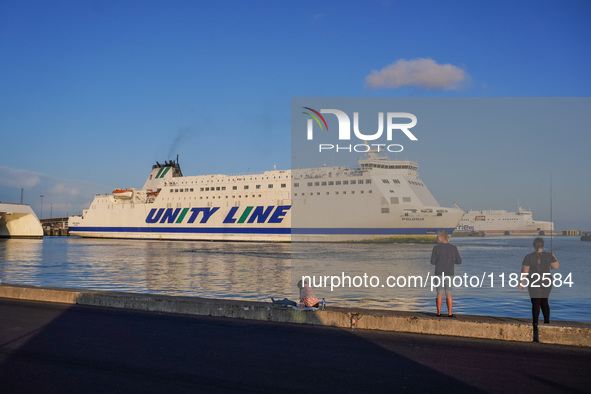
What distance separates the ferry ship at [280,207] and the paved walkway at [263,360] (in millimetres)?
37067

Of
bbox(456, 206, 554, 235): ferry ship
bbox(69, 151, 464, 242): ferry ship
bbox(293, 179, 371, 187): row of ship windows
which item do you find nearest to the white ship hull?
bbox(69, 151, 464, 242): ferry ship

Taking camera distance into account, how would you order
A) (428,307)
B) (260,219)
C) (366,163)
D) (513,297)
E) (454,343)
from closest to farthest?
1. (454,343)
2. (428,307)
3. (513,297)
4. (366,163)
5. (260,219)

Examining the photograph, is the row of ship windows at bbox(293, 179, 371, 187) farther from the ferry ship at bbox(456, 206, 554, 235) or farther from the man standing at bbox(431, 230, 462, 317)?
the ferry ship at bbox(456, 206, 554, 235)

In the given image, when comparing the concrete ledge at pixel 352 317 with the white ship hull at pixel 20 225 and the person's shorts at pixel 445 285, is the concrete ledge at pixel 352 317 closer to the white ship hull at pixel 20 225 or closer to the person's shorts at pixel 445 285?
the person's shorts at pixel 445 285

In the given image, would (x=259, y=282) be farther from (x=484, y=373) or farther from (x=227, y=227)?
(x=227, y=227)

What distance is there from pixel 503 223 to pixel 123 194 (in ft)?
246

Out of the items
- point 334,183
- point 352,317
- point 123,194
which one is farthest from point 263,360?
point 123,194

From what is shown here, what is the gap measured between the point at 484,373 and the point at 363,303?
689cm

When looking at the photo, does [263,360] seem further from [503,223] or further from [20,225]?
[503,223]

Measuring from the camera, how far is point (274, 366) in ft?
14.8

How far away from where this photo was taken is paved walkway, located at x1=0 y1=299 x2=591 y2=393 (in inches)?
155

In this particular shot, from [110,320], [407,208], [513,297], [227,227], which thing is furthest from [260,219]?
[110,320]

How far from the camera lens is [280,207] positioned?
49.4 m

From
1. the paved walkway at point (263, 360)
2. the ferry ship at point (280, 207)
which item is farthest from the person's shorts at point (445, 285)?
the ferry ship at point (280, 207)
